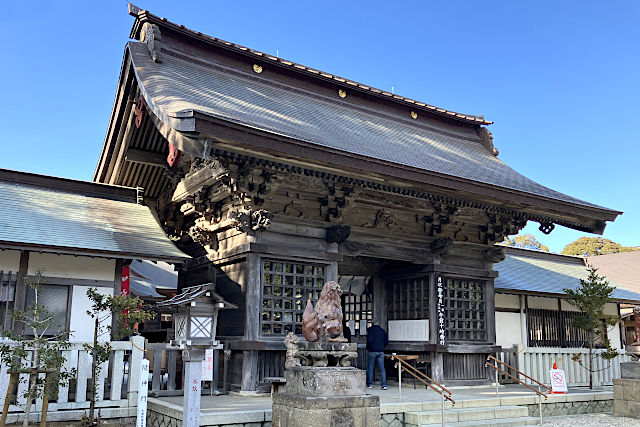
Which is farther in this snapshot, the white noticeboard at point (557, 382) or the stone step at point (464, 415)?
the white noticeboard at point (557, 382)

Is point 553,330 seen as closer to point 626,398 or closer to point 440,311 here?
point 626,398

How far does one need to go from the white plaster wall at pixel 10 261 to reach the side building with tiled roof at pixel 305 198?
302cm

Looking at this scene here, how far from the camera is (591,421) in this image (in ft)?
35.4

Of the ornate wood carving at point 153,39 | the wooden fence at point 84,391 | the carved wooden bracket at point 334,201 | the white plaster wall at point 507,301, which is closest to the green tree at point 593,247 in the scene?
the white plaster wall at point 507,301

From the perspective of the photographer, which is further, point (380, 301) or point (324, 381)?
point (380, 301)

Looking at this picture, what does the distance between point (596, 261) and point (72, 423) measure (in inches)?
1237

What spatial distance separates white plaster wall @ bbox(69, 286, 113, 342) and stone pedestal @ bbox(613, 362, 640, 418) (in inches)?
389

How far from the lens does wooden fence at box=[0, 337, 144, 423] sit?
811 centimetres

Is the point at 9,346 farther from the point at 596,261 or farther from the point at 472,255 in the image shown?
the point at 596,261

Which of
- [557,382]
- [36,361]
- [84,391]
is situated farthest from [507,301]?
[36,361]

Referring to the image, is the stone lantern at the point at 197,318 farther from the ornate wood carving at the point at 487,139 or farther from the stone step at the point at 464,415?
the ornate wood carving at the point at 487,139

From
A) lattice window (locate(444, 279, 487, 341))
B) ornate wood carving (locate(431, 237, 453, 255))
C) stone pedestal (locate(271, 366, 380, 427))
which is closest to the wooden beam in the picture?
ornate wood carving (locate(431, 237, 453, 255))

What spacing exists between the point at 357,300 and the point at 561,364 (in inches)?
199

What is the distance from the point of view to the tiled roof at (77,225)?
902 centimetres
